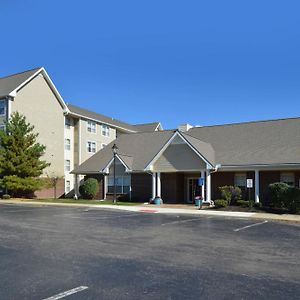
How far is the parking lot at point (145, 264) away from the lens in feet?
22.9

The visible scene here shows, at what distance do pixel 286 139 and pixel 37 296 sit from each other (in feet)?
96.4

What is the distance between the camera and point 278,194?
26531 millimetres

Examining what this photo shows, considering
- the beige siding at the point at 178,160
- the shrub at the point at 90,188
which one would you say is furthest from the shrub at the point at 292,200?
the shrub at the point at 90,188

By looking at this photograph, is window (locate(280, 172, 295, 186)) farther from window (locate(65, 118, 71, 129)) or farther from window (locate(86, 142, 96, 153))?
window (locate(65, 118, 71, 129))

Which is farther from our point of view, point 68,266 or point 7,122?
point 7,122

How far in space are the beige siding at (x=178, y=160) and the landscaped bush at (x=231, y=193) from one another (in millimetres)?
3025

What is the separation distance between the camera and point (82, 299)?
253 inches

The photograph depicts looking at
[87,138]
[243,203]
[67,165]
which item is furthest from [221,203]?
[87,138]

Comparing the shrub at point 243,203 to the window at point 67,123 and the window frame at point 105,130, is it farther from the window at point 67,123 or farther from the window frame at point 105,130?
the window frame at point 105,130

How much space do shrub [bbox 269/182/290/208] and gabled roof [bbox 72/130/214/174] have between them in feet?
23.8

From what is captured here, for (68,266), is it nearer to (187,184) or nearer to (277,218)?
→ (277,218)

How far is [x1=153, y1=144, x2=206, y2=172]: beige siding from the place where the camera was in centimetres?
3297

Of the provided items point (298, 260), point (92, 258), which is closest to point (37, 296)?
point (92, 258)

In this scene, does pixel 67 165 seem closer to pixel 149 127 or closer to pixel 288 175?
pixel 149 127
